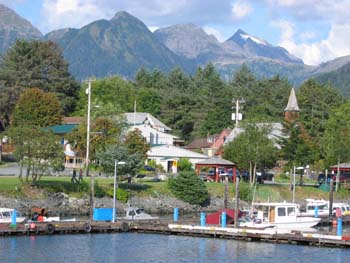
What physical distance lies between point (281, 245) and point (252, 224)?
5.95 meters

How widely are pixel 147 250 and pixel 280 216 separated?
14188 millimetres

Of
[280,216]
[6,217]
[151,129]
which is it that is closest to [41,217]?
[6,217]

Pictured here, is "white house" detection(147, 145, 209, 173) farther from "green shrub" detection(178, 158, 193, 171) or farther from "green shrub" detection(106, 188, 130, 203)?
"green shrub" detection(106, 188, 130, 203)

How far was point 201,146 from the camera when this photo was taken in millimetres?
130875

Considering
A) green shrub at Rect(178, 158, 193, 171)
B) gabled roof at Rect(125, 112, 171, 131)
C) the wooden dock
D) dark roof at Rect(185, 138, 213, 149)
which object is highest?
A: gabled roof at Rect(125, 112, 171, 131)

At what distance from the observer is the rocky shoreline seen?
6844cm

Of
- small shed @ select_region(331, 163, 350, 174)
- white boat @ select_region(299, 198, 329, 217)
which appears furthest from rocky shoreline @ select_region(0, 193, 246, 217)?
small shed @ select_region(331, 163, 350, 174)

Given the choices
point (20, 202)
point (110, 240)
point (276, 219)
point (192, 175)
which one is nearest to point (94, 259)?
point (110, 240)

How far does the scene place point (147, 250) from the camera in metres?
51.4

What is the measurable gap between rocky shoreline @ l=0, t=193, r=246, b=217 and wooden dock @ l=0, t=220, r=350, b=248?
10695mm

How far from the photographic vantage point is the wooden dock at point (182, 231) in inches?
2120

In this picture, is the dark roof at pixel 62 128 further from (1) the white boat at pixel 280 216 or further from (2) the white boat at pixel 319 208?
(1) the white boat at pixel 280 216

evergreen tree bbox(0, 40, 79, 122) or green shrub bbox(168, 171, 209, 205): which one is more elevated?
evergreen tree bbox(0, 40, 79, 122)

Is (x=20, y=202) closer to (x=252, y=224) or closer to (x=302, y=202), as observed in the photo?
(x=252, y=224)
